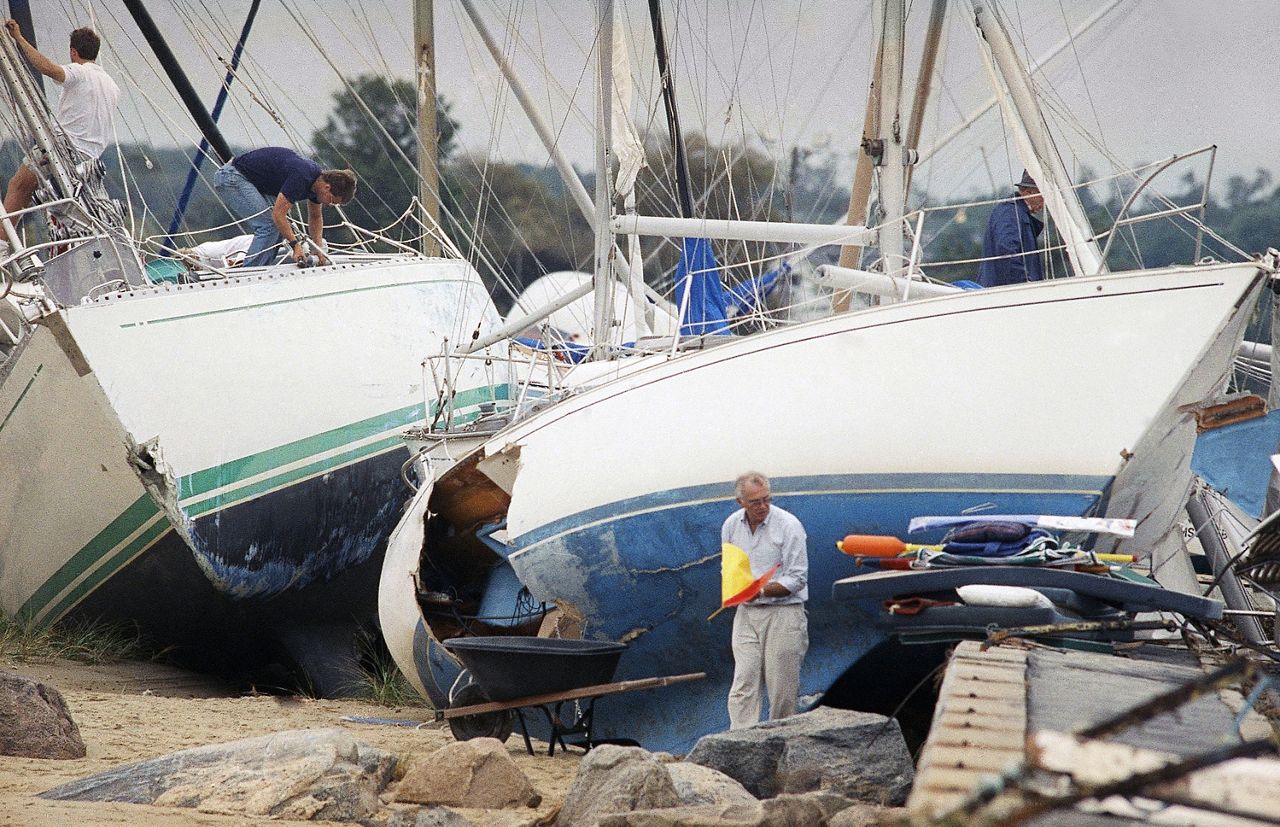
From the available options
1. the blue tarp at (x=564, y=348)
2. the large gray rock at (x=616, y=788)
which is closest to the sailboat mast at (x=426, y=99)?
the blue tarp at (x=564, y=348)

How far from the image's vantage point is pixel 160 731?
7.84 metres

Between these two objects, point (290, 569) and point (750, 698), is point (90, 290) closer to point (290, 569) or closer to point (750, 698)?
point (290, 569)

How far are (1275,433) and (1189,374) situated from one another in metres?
0.83

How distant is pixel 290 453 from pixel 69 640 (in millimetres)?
2095

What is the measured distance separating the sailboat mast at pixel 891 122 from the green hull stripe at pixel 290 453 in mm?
4658

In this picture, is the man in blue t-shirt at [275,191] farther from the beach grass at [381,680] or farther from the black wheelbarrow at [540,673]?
the black wheelbarrow at [540,673]

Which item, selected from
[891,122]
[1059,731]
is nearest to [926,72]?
[891,122]

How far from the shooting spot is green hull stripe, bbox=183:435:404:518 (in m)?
9.99

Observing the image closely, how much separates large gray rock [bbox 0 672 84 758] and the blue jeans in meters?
5.55

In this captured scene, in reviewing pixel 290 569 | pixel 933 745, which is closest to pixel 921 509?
pixel 933 745

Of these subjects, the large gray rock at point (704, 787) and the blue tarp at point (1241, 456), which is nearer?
the large gray rock at point (704, 787)

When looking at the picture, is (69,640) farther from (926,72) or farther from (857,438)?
(926,72)

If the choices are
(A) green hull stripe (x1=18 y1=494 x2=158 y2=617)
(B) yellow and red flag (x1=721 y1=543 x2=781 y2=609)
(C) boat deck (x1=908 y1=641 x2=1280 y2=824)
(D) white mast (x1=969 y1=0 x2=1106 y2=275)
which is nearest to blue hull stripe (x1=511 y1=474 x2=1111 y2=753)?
(B) yellow and red flag (x1=721 y1=543 x2=781 y2=609)

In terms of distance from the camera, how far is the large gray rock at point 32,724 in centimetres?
644
